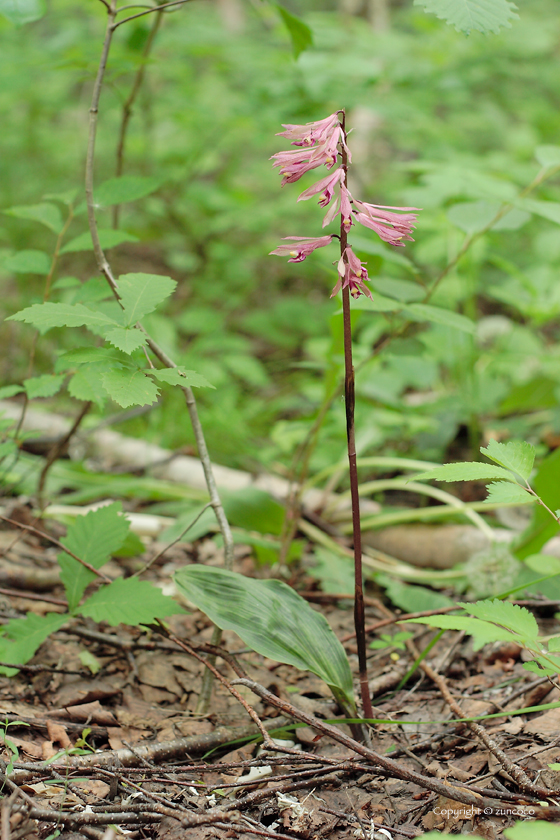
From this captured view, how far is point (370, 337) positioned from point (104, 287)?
167 centimetres

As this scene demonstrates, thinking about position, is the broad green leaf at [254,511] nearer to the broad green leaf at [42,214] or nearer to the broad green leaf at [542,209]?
the broad green leaf at [42,214]

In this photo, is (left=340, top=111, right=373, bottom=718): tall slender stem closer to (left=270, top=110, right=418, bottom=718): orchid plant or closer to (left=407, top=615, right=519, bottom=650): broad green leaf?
(left=270, top=110, right=418, bottom=718): orchid plant

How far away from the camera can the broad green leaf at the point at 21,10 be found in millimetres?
1329

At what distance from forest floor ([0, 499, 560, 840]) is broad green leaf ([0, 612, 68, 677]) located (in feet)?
0.35

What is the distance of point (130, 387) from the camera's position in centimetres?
99

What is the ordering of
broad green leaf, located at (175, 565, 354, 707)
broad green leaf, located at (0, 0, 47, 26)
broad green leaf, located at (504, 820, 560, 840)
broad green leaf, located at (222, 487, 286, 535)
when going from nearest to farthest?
broad green leaf, located at (504, 820, 560, 840), broad green leaf, located at (175, 565, 354, 707), broad green leaf, located at (0, 0, 47, 26), broad green leaf, located at (222, 487, 286, 535)

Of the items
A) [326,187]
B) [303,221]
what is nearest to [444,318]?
[326,187]

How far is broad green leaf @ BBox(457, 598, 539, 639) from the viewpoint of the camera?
0.87 m

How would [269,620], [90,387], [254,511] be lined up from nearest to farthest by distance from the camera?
[269,620] < [90,387] < [254,511]

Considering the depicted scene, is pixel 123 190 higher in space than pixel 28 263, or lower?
higher

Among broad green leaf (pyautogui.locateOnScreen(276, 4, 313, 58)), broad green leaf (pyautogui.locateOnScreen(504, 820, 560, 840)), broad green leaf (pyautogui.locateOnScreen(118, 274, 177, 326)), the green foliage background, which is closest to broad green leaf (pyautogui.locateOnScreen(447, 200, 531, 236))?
the green foliage background

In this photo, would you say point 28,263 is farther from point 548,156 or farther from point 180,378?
point 548,156

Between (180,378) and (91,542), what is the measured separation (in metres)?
0.60

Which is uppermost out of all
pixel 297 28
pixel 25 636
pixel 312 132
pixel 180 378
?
pixel 297 28
